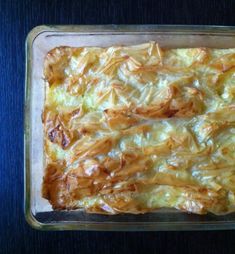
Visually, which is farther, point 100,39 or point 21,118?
point 21,118

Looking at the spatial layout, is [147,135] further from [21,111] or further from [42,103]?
[21,111]

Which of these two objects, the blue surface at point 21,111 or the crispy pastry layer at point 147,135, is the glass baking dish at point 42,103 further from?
the blue surface at point 21,111

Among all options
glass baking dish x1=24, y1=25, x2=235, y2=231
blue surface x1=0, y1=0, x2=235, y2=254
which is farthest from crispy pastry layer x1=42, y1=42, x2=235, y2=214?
blue surface x1=0, y1=0, x2=235, y2=254

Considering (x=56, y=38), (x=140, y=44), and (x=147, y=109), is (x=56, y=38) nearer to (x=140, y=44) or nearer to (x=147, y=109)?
(x=140, y=44)

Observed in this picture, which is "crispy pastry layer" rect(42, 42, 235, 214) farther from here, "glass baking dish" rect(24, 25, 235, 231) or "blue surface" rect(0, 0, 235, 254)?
"blue surface" rect(0, 0, 235, 254)
